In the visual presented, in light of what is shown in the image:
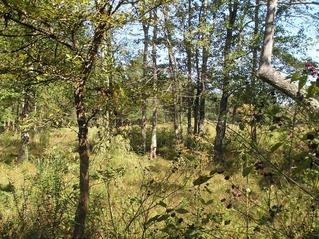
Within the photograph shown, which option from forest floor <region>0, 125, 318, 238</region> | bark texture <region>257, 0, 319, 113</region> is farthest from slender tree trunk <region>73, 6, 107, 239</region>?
bark texture <region>257, 0, 319, 113</region>

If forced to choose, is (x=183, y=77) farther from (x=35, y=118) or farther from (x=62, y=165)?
(x=35, y=118)

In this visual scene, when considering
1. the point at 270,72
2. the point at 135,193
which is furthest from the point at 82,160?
the point at 135,193

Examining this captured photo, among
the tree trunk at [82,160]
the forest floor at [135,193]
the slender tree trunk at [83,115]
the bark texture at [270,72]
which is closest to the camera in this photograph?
the forest floor at [135,193]

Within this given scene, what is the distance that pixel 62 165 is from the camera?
668 centimetres

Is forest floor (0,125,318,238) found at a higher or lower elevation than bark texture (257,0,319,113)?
lower

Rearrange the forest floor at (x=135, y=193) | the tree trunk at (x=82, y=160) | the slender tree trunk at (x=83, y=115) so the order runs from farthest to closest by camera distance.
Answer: the tree trunk at (x=82, y=160), the slender tree trunk at (x=83, y=115), the forest floor at (x=135, y=193)

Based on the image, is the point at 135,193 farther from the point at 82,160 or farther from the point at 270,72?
the point at 270,72

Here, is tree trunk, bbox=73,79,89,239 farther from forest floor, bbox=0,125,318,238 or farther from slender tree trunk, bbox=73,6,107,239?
forest floor, bbox=0,125,318,238

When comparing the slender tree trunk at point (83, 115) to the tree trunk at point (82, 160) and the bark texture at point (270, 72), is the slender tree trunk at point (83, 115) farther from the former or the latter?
the bark texture at point (270, 72)

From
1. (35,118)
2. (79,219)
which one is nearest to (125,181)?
(79,219)

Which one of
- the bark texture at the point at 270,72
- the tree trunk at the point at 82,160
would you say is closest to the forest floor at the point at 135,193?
the tree trunk at the point at 82,160

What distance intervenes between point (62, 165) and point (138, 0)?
324 centimetres

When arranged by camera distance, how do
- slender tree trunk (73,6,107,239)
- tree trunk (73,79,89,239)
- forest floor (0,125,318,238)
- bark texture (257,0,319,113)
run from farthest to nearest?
bark texture (257,0,319,113) < tree trunk (73,79,89,239) < slender tree trunk (73,6,107,239) < forest floor (0,125,318,238)

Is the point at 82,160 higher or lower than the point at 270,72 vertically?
lower
